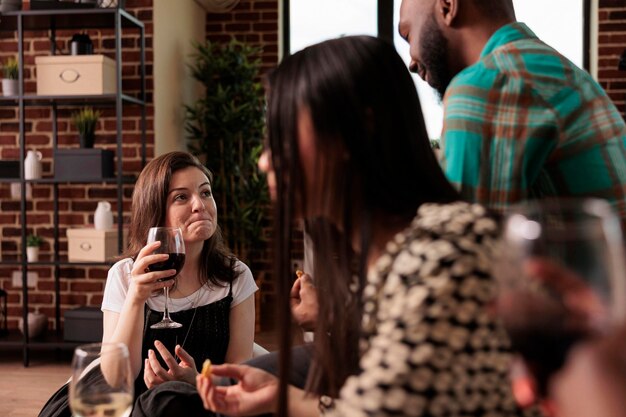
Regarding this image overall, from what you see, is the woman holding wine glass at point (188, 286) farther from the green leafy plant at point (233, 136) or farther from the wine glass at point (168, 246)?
the green leafy plant at point (233, 136)

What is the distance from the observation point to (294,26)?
6242 millimetres

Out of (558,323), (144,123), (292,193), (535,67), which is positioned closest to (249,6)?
(144,123)

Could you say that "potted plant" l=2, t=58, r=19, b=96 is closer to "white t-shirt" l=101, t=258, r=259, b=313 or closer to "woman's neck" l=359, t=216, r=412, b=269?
"white t-shirt" l=101, t=258, r=259, b=313

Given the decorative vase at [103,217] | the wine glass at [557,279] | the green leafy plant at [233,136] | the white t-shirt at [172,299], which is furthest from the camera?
the green leafy plant at [233,136]

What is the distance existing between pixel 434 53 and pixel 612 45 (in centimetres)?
456

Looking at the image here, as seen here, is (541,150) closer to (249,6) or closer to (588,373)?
(588,373)

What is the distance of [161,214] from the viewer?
7.55 feet

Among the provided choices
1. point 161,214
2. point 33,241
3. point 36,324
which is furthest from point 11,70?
point 161,214

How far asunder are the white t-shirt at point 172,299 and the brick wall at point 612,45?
14.0ft

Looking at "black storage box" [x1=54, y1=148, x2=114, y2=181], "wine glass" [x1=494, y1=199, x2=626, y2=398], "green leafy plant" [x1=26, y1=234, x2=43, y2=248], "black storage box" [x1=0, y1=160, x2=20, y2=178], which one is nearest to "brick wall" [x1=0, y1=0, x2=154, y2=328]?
"green leafy plant" [x1=26, y1=234, x2=43, y2=248]

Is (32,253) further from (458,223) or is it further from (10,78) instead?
(458,223)

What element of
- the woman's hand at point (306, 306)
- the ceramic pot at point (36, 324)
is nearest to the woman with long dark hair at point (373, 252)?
the woman's hand at point (306, 306)

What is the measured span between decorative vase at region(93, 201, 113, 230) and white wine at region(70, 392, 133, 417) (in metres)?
3.43

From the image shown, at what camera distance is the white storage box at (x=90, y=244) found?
4.31 metres
